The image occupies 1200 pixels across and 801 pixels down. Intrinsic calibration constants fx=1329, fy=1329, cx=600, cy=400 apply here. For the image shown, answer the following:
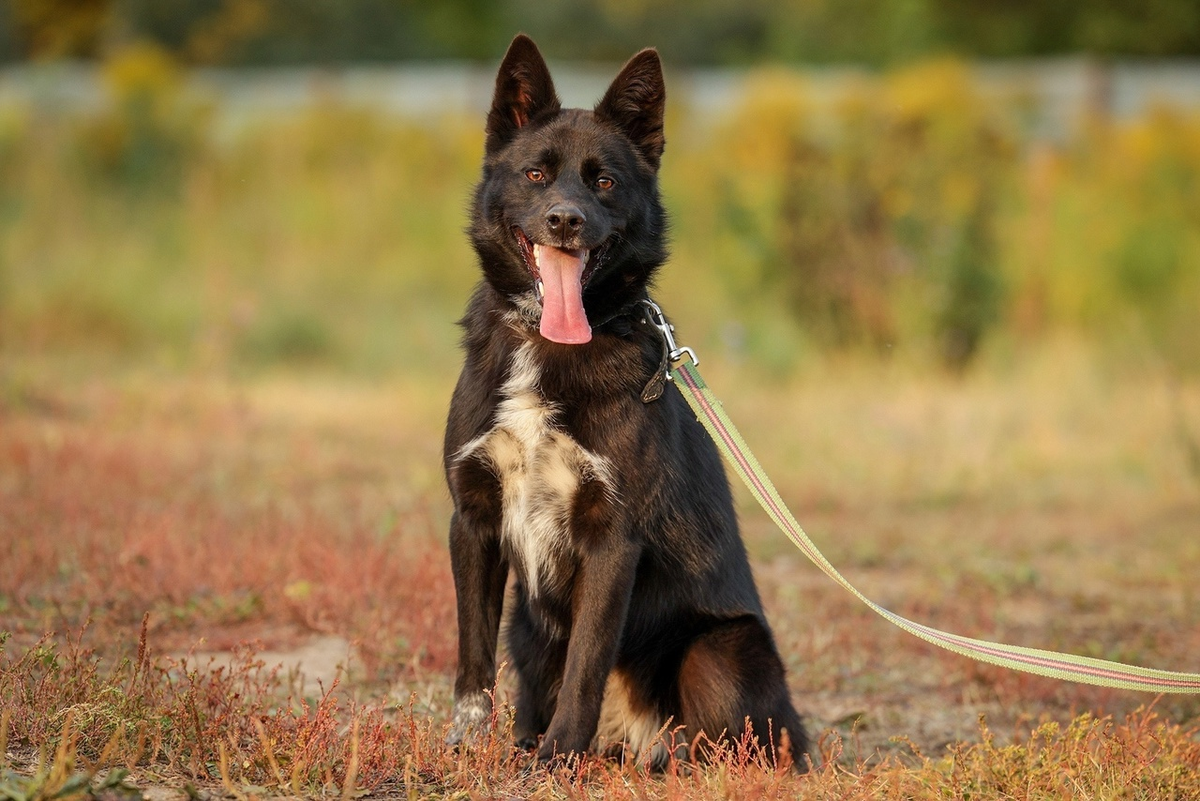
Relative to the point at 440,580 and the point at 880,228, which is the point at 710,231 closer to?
the point at 880,228

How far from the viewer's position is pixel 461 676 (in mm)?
3467

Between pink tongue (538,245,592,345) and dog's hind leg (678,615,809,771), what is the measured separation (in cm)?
87

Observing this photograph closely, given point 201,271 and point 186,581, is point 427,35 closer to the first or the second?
point 201,271

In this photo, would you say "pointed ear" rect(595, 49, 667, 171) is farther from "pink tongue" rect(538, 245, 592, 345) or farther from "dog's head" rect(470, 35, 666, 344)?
"pink tongue" rect(538, 245, 592, 345)

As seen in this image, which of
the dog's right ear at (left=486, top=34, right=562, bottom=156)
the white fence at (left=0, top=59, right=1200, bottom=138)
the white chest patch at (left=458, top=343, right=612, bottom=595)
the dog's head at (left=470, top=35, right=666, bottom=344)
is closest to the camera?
the white chest patch at (left=458, top=343, right=612, bottom=595)

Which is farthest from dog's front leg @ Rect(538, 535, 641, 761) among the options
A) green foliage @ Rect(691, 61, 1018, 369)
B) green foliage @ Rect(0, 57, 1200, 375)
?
green foliage @ Rect(691, 61, 1018, 369)

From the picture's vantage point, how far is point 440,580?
5.00 metres

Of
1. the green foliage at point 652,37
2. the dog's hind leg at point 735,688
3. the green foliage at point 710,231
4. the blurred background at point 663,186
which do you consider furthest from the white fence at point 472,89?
the dog's hind leg at point 735,688

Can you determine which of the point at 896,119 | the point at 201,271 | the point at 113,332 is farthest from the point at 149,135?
the point at 896,119

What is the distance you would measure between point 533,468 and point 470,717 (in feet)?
2.22

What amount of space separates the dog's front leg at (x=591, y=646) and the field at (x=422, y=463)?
11cm

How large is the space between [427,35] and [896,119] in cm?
1804

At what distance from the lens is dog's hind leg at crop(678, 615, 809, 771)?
3441 millimetres

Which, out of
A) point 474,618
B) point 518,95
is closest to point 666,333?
point 518,95
